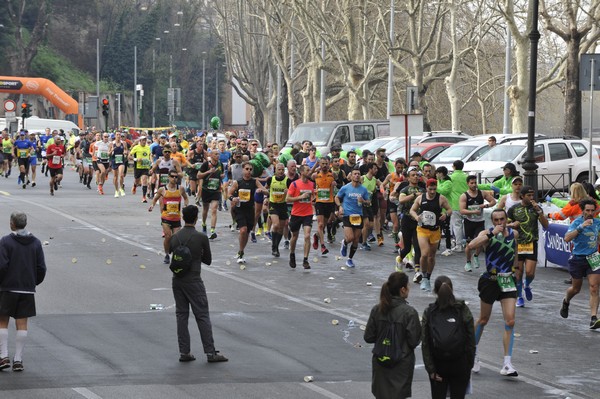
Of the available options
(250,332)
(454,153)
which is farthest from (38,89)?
(250,332)

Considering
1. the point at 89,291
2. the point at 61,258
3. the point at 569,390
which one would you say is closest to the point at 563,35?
the point at 61,258

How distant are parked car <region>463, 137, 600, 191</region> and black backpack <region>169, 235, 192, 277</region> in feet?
58.5

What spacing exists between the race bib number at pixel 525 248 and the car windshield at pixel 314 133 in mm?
22361

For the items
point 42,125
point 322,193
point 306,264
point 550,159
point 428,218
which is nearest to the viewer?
point 428,218

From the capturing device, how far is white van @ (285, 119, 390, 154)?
3839 cm

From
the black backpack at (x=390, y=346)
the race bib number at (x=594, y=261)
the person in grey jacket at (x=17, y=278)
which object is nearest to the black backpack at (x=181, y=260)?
the person in grey jacket at (x=17, y=278)

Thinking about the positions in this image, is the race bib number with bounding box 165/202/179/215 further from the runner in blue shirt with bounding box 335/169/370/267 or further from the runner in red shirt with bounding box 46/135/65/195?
the runner in red shirt with bounding box 46/135/65/195

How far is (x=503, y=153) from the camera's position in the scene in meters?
29.9

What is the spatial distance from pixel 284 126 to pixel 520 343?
213 ft

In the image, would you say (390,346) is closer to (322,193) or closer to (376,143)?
(322,193)

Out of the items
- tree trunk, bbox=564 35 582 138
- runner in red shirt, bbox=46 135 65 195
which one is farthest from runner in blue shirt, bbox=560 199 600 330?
runner in red shirt, bbox=46 135 65 195

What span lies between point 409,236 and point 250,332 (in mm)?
5395

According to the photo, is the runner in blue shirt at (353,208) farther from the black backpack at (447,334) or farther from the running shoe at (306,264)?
the black backpack at (447,334)

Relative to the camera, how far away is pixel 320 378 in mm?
11312
